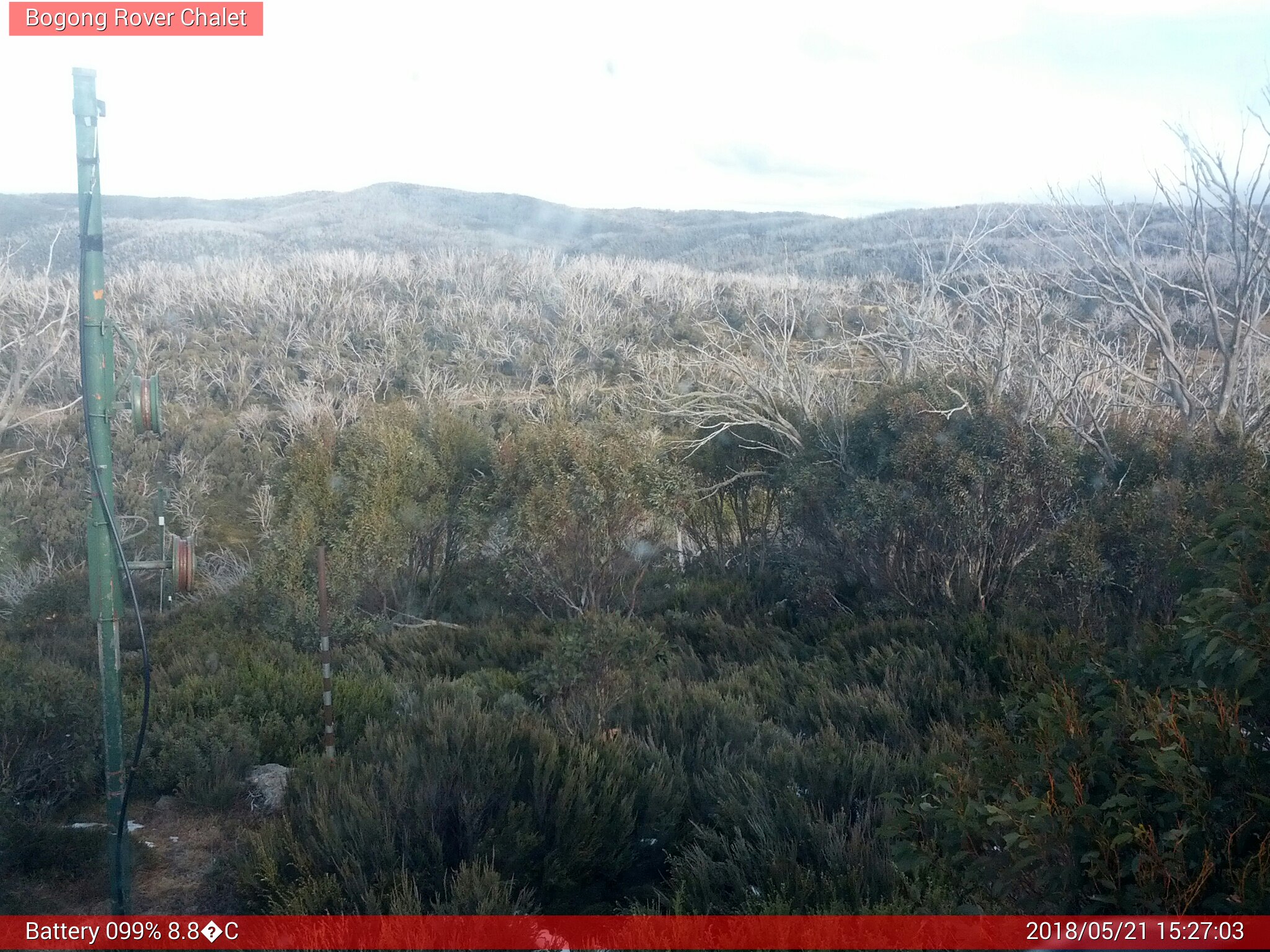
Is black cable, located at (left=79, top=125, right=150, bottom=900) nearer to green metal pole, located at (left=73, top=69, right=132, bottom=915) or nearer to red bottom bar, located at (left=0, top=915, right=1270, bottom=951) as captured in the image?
green metal pole, located at (left=73, top=69, right=132, bottom=915)

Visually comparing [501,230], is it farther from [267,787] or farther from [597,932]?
[597,932]

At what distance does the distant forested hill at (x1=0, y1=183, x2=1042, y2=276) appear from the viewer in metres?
42.4

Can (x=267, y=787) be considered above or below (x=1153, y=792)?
below

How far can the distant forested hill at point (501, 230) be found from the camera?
4244 centimetres

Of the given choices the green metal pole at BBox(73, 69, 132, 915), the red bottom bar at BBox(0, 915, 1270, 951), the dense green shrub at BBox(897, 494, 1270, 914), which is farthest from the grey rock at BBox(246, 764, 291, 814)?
the dense green shrub at BBox(897, 494, 1270, 914)

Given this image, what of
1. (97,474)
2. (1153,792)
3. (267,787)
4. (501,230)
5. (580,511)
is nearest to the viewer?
(1153,792)

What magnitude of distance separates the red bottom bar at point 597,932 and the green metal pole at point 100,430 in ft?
1.12

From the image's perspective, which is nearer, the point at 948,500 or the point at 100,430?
the point at 100,430

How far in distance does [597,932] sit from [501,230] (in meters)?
62.6

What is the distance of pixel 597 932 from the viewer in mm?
3656

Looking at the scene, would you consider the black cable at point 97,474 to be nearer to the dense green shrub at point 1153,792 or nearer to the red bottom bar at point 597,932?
the red bottom bar at point 597,932

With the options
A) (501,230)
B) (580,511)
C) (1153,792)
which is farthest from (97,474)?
(501,230)

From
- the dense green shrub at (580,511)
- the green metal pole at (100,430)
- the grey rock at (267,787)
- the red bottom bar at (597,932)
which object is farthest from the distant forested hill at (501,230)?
the red bottom bar at (597,932)

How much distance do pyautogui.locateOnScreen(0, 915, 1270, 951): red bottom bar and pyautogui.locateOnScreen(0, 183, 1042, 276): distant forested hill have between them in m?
27.1
